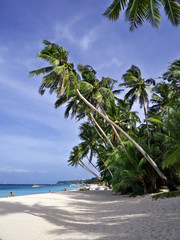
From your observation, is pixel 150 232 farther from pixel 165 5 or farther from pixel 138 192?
pixel 138 192

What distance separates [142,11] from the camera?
664 centimetres

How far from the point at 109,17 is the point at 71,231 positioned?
726 centimetres

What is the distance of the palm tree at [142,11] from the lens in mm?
6303

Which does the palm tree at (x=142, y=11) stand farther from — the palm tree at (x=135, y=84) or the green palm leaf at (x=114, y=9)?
the palm tree at (x=135, y=84)

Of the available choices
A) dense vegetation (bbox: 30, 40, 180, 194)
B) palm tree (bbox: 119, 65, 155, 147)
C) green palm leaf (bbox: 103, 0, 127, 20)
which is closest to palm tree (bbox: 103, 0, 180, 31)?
green palm leaf (bbox: 103, 0, 127, 20)

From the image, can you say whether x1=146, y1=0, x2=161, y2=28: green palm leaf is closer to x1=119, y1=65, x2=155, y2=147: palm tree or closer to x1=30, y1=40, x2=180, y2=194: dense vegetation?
x1=30, y1=40, x2=180, y2=194: dense vegetation

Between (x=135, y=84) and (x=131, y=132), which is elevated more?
(x=135, y=84)

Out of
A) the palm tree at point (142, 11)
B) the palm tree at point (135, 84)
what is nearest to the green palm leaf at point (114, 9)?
the palm tree at point (142, 11)

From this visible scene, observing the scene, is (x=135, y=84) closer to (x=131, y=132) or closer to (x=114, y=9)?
(x=131, y=132)

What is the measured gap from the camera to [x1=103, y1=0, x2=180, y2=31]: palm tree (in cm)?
630

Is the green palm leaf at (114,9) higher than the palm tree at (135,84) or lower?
lower

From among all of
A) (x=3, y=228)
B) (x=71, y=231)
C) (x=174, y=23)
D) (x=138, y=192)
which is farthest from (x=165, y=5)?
(x=138, y=192)

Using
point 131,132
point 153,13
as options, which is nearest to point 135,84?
point 131,132

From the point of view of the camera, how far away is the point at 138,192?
41.9ft
